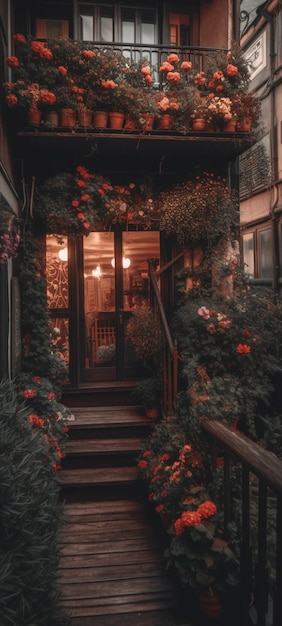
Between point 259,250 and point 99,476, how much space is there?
8853mm

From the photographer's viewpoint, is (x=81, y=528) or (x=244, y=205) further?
(x=244, y=205)

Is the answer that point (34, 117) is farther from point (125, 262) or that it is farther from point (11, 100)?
point (125, 262)

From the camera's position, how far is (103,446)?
552 centimetres

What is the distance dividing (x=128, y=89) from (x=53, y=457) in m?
4.16

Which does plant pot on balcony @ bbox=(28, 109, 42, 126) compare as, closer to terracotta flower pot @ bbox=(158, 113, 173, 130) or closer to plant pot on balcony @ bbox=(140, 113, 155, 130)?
plant pot on balcony @ bbox=(140, 113, 155, 130)

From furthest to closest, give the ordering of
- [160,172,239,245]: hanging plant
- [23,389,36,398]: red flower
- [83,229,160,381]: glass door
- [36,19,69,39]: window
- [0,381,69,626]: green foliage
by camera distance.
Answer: [83,229,160,381]: glass door, [36,19,69,39]: window, [160,172,239,245]: hanging plant, [23,389,36,398]: red flower, [0,381,69,626]: green foliage

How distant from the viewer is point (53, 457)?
434 centimetres

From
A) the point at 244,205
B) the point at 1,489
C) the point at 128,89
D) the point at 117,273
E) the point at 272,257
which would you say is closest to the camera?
the point at 1,489

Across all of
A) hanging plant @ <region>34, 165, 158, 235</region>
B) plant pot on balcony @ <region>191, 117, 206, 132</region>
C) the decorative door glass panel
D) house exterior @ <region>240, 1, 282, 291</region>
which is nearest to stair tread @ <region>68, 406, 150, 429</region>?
the decorative door glass panel

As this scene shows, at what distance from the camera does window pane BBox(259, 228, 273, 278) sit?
38.9 feet

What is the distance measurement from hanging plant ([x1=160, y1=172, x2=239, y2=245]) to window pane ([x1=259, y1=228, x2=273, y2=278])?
5.80 metres

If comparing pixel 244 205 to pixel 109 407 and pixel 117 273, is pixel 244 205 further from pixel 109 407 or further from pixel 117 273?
pixel 109 407

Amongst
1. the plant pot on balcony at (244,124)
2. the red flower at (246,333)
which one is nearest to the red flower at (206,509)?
Answer: the red flower at (246,333)

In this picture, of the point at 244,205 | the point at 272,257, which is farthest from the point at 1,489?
the point at 244,205
